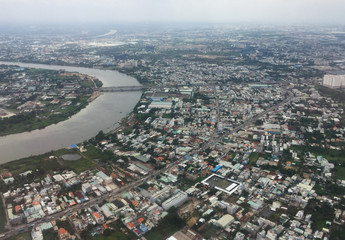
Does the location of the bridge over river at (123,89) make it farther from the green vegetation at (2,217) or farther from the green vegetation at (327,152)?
the green vegetation at (2,217)

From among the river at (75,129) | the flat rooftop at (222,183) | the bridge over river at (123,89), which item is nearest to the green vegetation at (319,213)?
the flat rooftop at (222,183)

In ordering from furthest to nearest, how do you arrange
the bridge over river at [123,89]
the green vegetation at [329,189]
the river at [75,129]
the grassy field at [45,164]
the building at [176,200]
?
the bridge over river at [123,89] → the river at [75,129] → the grassy field at [45,164] → the green vegetation at [329,189] → the building at [176,200]

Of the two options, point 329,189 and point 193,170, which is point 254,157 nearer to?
point 193,170

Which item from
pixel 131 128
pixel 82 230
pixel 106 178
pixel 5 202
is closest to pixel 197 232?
pixel 82 230

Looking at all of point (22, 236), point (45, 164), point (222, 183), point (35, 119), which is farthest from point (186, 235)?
point (35, 119)

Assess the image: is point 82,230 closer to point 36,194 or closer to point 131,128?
point 36,194

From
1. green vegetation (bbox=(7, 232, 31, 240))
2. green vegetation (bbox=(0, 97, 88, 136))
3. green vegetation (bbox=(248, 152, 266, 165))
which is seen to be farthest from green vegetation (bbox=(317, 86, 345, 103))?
green vegetation (bbox=(7, 232, 31, 240))
